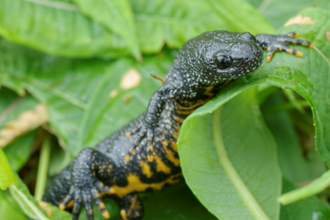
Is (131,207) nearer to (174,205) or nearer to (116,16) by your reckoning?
(174,205)

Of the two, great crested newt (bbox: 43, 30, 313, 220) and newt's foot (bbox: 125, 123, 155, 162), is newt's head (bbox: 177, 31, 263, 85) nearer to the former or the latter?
great crested newt (bbox: 43, 30, 313, 220)

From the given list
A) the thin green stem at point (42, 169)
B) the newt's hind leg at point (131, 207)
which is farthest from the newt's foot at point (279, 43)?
Result: the thin green stem at point (42, 169)

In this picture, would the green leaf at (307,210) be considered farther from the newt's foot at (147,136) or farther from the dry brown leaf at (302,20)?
the dry brown leaf at (302,20)

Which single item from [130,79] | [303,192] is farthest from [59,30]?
[303,192]

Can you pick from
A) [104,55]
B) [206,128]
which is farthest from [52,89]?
[206,128]

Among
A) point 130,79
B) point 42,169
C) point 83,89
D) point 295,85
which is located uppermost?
point 83,89
